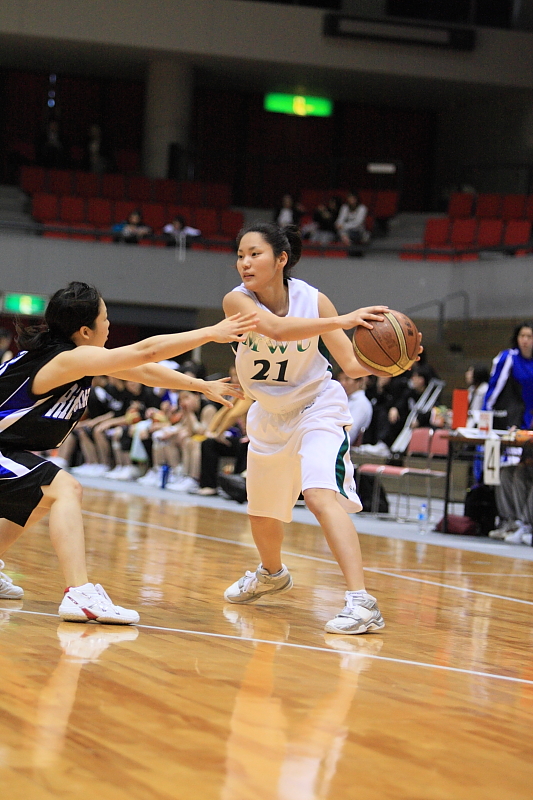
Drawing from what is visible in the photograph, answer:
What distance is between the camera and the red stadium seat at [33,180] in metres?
18.5

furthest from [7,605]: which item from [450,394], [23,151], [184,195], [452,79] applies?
[23,151]

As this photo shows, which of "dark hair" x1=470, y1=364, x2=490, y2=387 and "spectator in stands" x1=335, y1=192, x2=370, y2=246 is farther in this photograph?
"spectator in stands" x1=335, y1=192, x2=370, y2=246

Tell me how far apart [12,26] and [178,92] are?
123 inches

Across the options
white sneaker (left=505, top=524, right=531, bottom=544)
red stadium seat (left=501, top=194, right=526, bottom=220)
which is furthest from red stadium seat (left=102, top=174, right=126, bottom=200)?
white sneaker (left=505, top=524, right=531, bottom=544)

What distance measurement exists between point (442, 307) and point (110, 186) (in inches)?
257

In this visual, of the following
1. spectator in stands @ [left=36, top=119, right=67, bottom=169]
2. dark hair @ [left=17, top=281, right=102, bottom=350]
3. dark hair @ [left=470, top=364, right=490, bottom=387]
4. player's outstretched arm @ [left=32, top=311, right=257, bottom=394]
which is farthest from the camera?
spectator in stands @ [left=36, top=119, right=67, bottom=169]

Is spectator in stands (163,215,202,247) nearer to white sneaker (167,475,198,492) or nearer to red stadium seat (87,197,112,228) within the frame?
red stadium seat (87,197,112,228)

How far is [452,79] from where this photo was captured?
1889cm

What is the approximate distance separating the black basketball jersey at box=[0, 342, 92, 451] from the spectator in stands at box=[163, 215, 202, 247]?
13.2 m

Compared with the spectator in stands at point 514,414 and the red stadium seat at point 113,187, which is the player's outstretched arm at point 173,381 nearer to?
the spectator in stands at point 514,414

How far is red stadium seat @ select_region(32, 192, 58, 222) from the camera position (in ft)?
58.3

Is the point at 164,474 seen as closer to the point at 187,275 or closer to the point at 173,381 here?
the point at 187,275

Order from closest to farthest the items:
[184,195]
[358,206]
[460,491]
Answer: [460,491]
[358,206]
[184,195]

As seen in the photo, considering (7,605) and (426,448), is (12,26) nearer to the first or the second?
(426,448)
